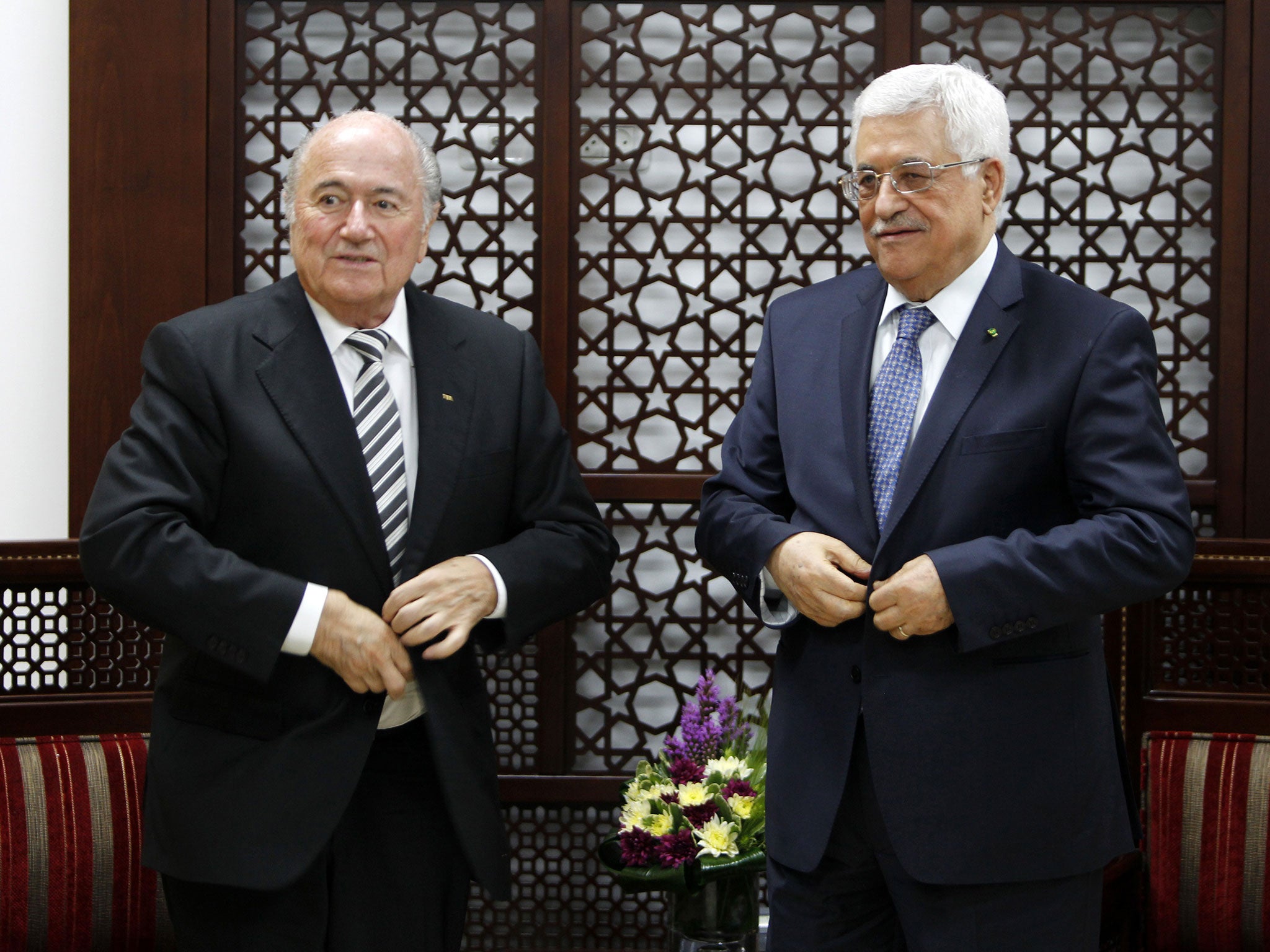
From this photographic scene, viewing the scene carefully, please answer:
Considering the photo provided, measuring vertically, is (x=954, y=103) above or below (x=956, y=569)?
above

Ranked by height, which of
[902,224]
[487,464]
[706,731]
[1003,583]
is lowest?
[706,731]

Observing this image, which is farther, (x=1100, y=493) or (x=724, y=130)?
(x=724, y=130)

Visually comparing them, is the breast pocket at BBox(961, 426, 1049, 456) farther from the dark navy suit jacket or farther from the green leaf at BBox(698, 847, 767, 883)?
the green leaf at BBox(698, 847, 767, 883)

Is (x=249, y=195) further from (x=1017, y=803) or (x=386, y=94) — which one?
(x=1017, y=803)

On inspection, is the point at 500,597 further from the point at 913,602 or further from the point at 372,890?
the point at 913,602

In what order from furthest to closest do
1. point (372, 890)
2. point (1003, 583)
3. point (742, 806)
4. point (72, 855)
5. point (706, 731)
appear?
1. point (706, 731)
2. point (742, 806)
3. point (72, 855)
4. point (372, 890)
5. point (1003, 583)

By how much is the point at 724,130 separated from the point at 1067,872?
181 centimetres

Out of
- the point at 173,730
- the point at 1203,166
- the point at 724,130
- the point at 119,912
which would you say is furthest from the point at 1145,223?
the point at 119,912

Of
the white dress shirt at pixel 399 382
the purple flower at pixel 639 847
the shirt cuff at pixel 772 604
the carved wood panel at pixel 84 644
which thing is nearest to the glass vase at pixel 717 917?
the purple flower at pixel 639 847

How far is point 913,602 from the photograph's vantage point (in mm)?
1644

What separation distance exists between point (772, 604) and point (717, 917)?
839 mm

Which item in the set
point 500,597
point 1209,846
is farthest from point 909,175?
point 1209,846

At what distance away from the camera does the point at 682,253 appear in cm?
278

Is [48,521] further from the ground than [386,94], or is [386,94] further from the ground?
[386,94]
